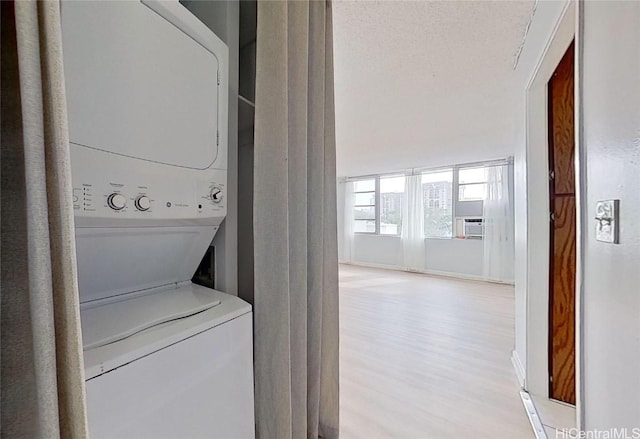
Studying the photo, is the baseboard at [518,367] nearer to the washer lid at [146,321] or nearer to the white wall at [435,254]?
the washer lid at [146,321]

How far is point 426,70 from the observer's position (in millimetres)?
1879

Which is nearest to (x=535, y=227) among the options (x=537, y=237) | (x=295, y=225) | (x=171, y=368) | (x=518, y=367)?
(x=537, y=237)

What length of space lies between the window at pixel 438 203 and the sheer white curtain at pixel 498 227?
67cm

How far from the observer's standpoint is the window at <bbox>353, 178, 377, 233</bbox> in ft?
21.6

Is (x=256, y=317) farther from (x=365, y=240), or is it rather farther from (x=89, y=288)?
(x=365, y=240)

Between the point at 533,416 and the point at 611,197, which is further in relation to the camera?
the point at 533,416

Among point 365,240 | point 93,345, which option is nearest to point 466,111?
point 93,345

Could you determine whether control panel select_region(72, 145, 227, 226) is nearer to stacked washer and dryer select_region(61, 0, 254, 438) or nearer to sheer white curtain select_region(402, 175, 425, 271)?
stacked washer and dryer select_region(61, 0, 254, 438)

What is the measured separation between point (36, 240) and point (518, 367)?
8.38ft

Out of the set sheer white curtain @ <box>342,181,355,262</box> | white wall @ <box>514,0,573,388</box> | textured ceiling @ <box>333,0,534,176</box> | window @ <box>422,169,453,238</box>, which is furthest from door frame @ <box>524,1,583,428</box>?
sheer white curtain @ <box>342,181,355,262</box>

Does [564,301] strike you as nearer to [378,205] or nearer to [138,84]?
[138,84]

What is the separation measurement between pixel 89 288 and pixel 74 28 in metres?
0.62

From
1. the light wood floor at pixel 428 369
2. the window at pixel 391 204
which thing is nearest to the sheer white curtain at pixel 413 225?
the window at pixel 391 204

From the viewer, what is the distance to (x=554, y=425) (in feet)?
4.79
